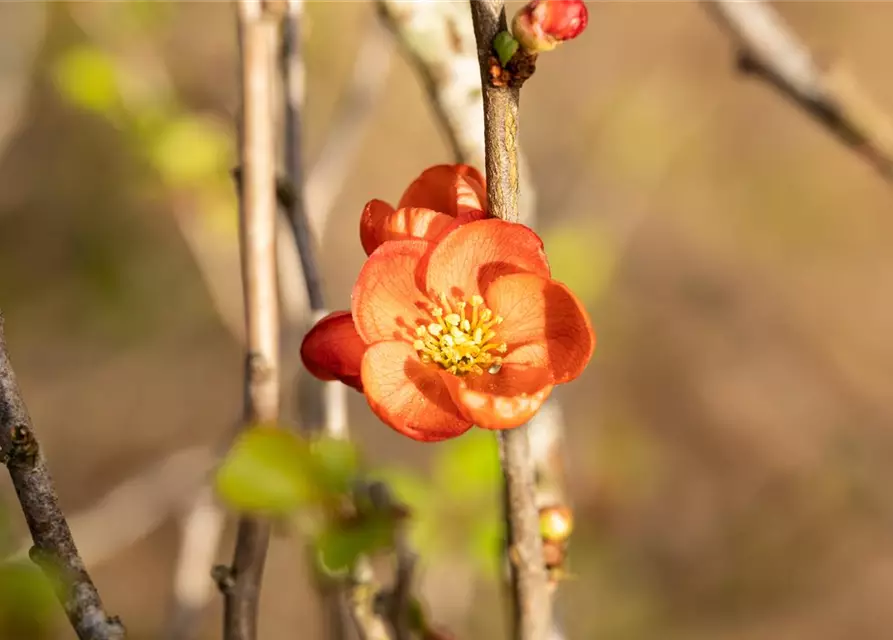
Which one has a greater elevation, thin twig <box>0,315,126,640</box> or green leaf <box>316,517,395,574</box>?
green leaf <box>316,517,395,574</box>

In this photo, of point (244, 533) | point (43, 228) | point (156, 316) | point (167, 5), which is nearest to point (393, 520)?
point (244, 533)

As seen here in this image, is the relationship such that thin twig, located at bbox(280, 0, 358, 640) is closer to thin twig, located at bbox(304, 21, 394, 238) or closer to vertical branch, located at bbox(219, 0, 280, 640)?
vertical branch, located at bbox(219, 0, 280, 640)

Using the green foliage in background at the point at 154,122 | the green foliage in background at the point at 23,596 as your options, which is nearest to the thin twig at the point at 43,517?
the green foliage in background at the point at 23,596

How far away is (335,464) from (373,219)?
1.00ft

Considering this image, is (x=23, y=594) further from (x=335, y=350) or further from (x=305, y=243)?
(x=305, y=243)

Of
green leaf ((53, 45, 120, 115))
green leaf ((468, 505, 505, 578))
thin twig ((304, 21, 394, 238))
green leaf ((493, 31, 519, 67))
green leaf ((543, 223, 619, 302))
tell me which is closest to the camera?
green leaf ((493, 31, 519, 67))

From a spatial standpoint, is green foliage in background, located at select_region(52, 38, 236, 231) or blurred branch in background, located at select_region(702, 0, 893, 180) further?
green foliage in background, located at select_region(52, 38, 236, 231)

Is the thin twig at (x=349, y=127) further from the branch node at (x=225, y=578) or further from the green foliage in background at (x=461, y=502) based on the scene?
the branch node at (x=225, y=578)

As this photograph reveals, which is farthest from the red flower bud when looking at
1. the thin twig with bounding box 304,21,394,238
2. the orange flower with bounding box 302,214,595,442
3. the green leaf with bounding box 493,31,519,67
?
the thin twig with bounding box 304,21,394,238

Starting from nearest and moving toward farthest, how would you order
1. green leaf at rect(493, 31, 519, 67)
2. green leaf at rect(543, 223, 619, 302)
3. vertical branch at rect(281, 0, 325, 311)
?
green leaf at rect(493, 31, 519, 67) → vertical branch at rect(281, 0, 325, 311) → green leaf at rect(543, 223, 619, 302)

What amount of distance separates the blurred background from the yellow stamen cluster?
1458mm

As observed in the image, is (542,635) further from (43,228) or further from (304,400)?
(43,228)

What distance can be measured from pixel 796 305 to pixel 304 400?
2.31 m

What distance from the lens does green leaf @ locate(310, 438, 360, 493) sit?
0.81 meters
